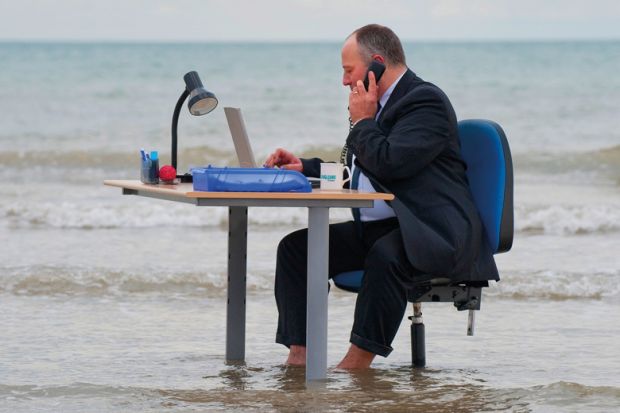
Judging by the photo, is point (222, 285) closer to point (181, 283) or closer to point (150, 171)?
point (181, 283)

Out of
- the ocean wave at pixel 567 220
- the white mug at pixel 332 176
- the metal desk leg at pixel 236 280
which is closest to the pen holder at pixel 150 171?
the metal desk leg at pixel 236 280

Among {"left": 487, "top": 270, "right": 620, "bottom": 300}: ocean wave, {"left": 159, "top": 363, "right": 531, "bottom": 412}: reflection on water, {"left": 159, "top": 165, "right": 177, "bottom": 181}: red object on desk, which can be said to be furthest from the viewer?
{"left": 487, "top": 270, "right": 620, "bottom": 300}: ocean wave

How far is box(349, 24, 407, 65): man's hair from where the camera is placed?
3994mm

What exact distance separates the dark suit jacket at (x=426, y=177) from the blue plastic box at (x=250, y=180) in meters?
0.30

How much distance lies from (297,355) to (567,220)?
5.60m

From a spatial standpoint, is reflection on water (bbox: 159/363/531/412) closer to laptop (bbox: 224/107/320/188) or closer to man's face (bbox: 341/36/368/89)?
laptop (bbox: 224/107/320/188)

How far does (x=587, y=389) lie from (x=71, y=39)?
960 inches

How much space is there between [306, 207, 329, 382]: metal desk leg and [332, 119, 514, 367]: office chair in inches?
11.6

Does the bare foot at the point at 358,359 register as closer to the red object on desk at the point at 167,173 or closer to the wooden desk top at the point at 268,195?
the wooden desk top at the point at 268,195

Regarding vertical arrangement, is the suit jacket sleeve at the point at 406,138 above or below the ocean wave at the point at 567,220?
above

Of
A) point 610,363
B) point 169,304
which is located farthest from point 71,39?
point 610,363

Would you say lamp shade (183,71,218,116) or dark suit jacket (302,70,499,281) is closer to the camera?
dark suit jacket (302,70,499,281)

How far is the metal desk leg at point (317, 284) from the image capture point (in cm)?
373

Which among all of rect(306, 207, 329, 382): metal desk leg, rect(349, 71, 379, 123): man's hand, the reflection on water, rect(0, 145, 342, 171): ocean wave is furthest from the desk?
rect(0, 145, 342, 171): ocean wave
